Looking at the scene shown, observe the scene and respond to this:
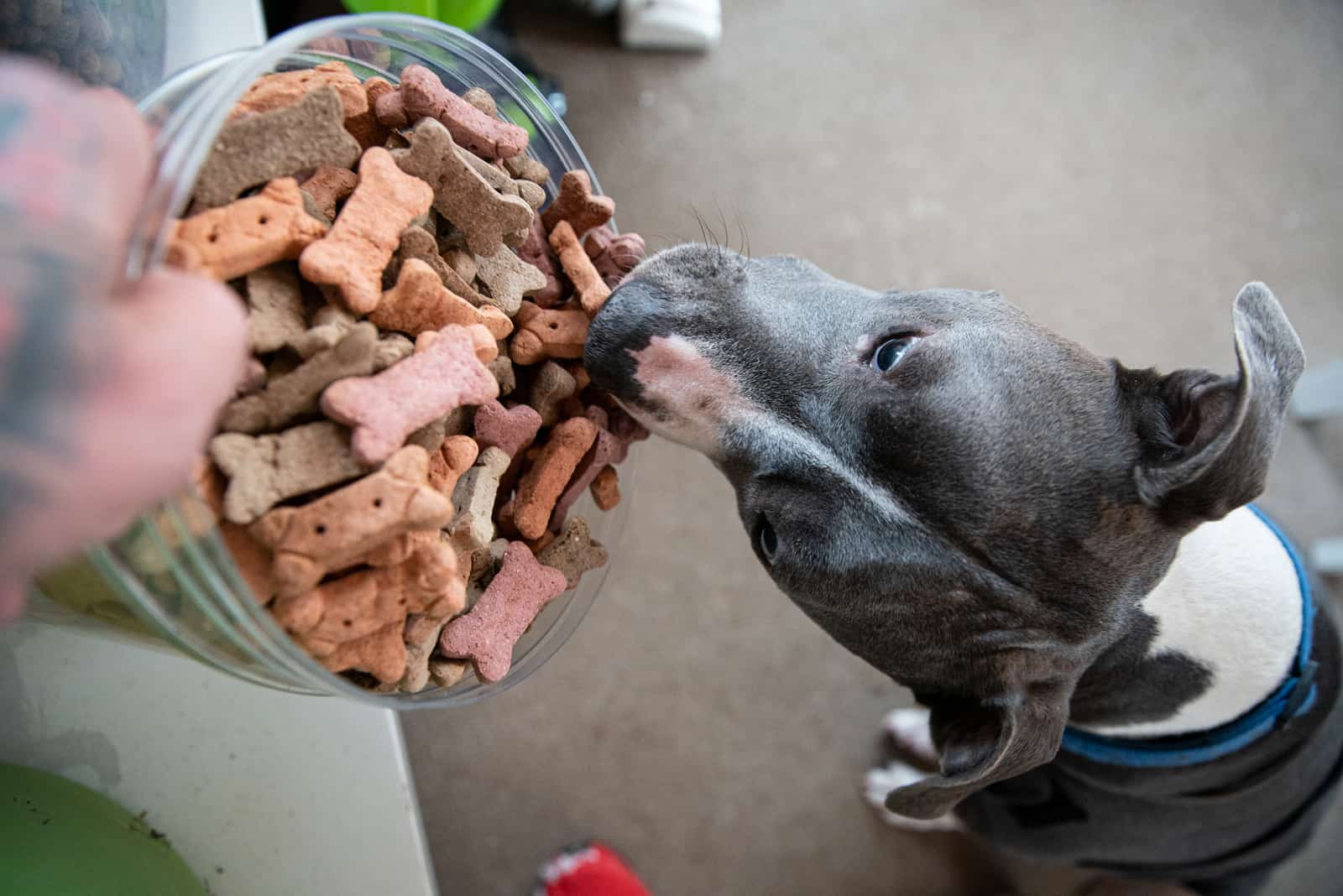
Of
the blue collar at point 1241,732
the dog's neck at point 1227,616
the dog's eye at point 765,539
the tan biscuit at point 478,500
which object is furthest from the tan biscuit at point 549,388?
the blue collar at point 1241,732

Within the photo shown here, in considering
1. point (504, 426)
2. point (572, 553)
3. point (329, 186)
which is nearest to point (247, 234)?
point (329, 186)

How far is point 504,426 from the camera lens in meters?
1.30

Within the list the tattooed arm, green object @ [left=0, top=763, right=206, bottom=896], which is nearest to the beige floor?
green object @ [left=0, top=763, right=206, bottom=896]

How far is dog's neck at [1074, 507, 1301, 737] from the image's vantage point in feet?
A: 4.82

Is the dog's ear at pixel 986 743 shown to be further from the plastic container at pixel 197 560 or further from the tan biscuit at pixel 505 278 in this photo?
the tan biscuit at pixel 505 278

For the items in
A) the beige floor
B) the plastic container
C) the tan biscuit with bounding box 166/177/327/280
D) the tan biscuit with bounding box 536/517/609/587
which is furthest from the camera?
the beige floor

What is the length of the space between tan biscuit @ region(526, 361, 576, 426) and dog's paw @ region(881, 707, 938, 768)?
1.49 meters

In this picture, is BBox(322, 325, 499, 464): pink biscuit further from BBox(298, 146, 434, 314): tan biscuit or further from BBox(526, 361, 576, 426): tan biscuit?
BBox(526, 361, 576, 426): tan biscuit

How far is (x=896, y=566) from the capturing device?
1.26m

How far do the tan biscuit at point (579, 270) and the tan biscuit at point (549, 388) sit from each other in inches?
4.0

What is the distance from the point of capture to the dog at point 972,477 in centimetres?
124

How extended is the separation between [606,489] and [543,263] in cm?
38

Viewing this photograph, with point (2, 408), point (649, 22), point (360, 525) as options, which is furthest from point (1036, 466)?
point (649, 22)

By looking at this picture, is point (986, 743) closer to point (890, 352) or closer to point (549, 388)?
point (890, 352)
